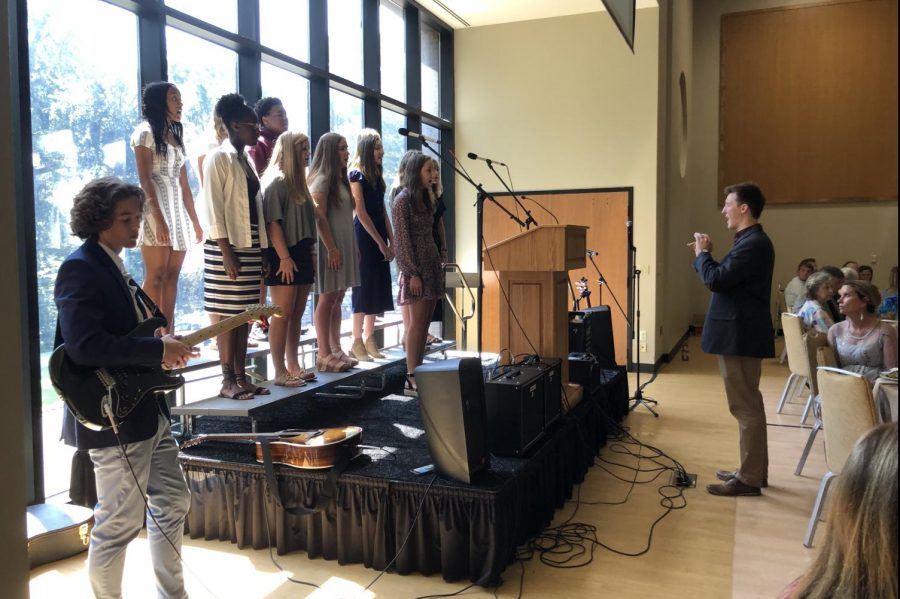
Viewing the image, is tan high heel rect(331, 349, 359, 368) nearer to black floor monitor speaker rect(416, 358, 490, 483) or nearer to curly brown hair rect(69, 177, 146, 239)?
black floor monitor speaker rect(416, 358, 490, 483)

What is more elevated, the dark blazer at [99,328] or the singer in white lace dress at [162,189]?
the singer in white lace dress at [162,189]

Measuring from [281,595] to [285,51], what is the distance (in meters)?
3.94

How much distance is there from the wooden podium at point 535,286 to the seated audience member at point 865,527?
9.93 feet

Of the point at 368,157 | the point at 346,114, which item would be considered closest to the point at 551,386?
the point at 368,157

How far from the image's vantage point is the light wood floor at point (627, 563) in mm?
2891

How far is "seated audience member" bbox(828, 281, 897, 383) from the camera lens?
163 inches

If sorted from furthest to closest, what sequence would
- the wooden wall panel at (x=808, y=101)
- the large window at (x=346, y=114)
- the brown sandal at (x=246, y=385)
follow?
the wooden wall panel at (x=808, y=101) < the large window at (x=346, y=114) < the brown sandal at (x=246, y=385)

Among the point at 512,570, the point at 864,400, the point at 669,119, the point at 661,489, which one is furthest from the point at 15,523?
the point at 669,119

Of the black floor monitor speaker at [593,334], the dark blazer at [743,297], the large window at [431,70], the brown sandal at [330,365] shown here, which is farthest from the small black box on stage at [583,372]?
the large window at [431,70]

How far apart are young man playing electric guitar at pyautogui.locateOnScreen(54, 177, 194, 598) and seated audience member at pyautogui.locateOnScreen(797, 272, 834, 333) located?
4832mm

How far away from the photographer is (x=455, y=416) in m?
2.98

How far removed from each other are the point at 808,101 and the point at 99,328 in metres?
10.8

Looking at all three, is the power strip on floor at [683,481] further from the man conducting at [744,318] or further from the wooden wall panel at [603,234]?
the wooden wall panel at [603,234]

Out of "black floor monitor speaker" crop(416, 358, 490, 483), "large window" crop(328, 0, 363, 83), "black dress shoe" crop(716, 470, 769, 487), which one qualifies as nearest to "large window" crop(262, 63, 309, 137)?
"large window" crop(328, 0, 363, 83)
